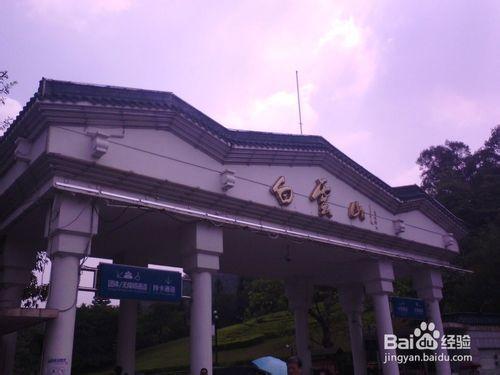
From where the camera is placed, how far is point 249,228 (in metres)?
12.9

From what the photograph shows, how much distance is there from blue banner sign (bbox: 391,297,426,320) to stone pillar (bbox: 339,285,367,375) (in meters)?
3.46

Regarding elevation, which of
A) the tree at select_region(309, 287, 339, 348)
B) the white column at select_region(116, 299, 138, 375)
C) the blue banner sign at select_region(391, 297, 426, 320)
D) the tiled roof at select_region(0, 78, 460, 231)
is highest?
the tiled roof at select_region(0, 78, 460, 231)

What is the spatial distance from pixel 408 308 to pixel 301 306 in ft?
15.3

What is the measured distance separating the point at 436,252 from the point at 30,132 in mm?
15908

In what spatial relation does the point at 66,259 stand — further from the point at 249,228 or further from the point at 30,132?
the point at 249,228

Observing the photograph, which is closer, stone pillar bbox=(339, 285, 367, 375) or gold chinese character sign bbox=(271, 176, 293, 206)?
gold chinese character sign bbox=(271, 176, 293, 206)

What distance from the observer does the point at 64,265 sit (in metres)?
9.77

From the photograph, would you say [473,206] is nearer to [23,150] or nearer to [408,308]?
[408,308]

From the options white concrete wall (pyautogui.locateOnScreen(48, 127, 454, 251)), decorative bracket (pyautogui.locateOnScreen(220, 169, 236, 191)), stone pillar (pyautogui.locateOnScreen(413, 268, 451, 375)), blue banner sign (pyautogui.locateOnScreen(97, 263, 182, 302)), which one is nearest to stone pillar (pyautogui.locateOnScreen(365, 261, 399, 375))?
white concrete wall (pyautogui.locateOnScreen(48, 127, 454, 251))

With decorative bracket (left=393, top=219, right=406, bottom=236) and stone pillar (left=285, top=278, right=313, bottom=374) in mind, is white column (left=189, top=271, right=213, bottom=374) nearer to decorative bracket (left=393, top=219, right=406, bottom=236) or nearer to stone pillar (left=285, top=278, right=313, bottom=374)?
decorative bracket (left=393, top=219, right=406, bottom=236)

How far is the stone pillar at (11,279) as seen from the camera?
12663mm

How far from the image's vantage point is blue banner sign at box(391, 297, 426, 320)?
17.3 meters

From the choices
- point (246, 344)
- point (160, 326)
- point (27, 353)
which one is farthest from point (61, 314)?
point (160, 326)

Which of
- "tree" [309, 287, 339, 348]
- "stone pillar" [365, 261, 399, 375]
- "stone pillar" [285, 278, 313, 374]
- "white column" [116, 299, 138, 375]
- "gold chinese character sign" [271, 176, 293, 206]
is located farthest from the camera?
"tree" [309, 287, 339, 348]
